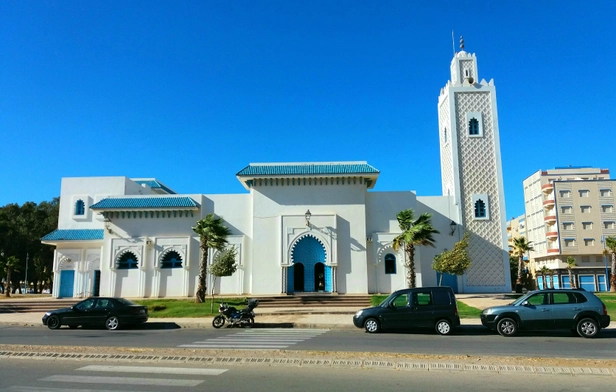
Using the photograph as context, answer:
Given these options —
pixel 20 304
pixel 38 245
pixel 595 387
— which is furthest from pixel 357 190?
pixel 38 245

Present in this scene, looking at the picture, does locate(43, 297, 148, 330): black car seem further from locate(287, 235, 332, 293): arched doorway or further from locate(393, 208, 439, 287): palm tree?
locate(393, 208, 439, 287): palm tree

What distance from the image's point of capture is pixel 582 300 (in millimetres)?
13008

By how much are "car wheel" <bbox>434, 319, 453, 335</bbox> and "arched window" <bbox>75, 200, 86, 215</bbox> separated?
25.7 m

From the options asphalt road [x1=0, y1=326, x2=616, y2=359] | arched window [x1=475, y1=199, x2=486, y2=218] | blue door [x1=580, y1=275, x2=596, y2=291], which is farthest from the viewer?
blue door [x1=580, y1=275, x2=596, y2=291]

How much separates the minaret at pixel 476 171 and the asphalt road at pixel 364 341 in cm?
1554

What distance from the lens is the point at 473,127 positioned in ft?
103

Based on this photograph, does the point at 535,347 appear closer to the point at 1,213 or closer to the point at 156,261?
the point at 156,261

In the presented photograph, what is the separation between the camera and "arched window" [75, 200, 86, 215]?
31000 mm

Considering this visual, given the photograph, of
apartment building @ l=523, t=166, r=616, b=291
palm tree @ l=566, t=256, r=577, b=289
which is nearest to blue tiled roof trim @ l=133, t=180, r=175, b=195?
palm tree @ l=566, t=256, r=577, b=289

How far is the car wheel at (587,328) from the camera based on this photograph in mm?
12648

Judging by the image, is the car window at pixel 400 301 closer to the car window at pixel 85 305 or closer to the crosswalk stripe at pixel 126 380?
the crosswalk stripe at pixel 126 380

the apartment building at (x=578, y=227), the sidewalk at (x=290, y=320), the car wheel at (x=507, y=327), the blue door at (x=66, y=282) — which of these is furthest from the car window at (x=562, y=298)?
the apartment building at (x=578, y=227)

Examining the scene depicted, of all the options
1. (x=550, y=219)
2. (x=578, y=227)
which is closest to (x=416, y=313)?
(x=578, y=227)

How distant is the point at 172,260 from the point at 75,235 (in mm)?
6686
